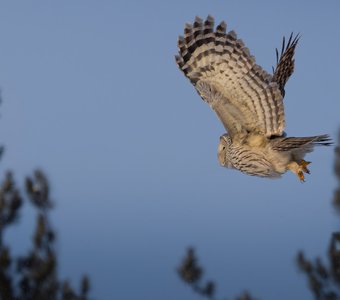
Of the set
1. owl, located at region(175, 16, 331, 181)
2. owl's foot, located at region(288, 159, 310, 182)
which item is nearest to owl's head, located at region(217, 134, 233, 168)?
owl, located at region(175, 16, 331, 181)

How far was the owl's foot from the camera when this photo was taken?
1009cm

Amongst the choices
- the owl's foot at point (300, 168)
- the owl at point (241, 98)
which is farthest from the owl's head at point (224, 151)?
the owl's foot at point (300, 168)

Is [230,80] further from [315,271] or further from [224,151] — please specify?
[315,271]

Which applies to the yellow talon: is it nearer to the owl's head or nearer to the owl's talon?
the owl's talon

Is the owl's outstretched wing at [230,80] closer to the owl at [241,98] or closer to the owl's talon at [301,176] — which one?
the owl at [241,98]

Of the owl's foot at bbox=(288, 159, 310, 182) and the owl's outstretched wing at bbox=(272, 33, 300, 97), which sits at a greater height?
the owl's outstretched wing at bbox=(272, 33, 300, 97)

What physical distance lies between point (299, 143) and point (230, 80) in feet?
3.84

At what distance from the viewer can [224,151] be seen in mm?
10711

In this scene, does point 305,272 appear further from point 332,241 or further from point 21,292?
point 21,292

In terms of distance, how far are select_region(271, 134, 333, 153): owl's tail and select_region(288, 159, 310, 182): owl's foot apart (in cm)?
26

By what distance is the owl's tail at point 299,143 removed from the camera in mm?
9520

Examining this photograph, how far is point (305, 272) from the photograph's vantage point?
17.8 m

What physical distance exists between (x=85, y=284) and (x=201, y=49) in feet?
27.5

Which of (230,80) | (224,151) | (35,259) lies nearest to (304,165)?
(224,151)
